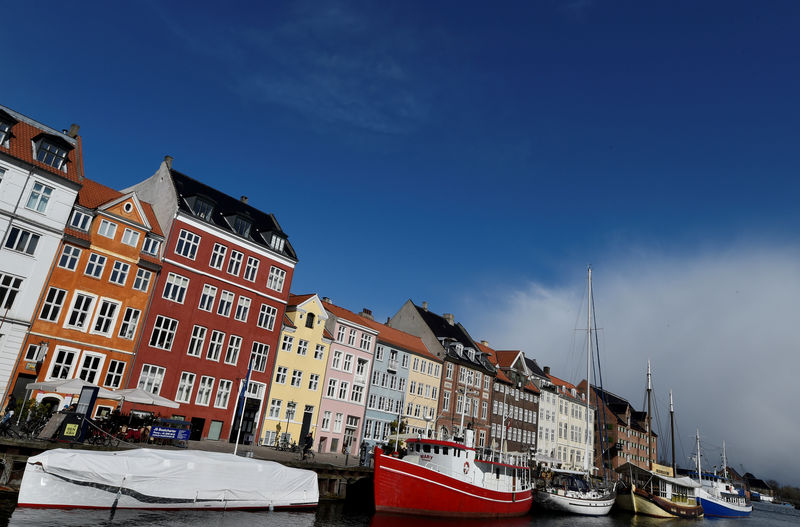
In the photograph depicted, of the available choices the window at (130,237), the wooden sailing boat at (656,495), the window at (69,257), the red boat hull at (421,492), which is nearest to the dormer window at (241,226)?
the window at (130,237)

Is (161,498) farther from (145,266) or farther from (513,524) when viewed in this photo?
(513,524)

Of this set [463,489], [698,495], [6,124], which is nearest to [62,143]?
[6,124]

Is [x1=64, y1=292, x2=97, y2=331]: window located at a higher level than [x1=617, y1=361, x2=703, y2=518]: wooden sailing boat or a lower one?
higher

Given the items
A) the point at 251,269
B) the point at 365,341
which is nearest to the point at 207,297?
the point at 251,269

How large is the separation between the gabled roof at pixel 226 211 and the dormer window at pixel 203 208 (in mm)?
276

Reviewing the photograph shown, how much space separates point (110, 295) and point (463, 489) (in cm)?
2839

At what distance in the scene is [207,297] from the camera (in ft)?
143

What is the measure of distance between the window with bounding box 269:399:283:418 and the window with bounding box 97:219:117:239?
63.8 ft

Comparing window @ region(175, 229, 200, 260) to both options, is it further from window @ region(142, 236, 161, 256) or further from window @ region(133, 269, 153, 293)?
window @ region(133, 269, 153, 293)

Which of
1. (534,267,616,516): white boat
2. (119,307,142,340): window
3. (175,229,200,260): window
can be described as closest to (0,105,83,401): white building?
(119,307,142,340): window

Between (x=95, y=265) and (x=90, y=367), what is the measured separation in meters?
7.07

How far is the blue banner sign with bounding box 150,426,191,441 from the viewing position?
101 feet

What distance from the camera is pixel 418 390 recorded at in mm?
62719

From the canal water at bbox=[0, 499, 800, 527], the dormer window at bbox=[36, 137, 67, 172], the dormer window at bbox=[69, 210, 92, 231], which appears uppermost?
the dormer window at bbox=[36, 137, 67, 172]
